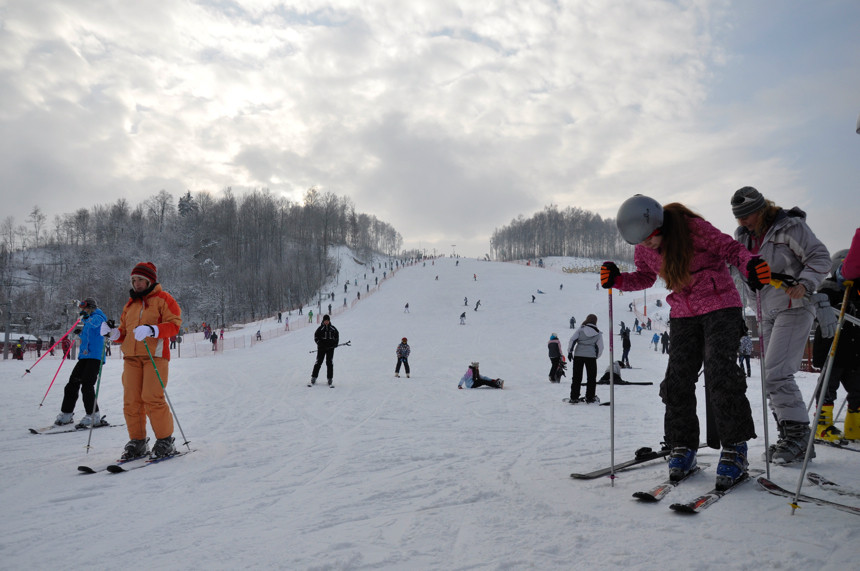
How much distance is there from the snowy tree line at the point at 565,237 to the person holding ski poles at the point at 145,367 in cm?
11617

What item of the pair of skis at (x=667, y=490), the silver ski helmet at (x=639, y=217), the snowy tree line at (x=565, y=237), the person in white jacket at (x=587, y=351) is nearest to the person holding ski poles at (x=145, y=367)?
the pair of skis at (x=667, y=490)

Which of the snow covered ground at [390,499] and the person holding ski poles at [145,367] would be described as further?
the person holding ski poles at [145,367]

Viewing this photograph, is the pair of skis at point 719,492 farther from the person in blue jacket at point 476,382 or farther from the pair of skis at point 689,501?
the person in blue jacket at point 476,382

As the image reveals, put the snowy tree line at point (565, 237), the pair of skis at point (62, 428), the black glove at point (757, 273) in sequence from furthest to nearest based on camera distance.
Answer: the snowy tree line at point (565, 237) < the pair of skis at point (62, 428) < the black glove at point (757, 273)

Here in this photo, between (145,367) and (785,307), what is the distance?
5613mm

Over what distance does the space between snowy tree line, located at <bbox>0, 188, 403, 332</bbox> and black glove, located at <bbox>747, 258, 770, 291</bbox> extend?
63346mm

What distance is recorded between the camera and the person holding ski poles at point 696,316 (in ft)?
10.0

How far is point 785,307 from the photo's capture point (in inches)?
145

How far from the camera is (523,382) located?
12820mm

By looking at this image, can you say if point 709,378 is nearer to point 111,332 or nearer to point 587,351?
point 111,332

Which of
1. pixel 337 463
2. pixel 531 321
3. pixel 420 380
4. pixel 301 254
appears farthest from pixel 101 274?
pixel 337 463

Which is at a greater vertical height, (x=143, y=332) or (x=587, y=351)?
(x=143, y=332)

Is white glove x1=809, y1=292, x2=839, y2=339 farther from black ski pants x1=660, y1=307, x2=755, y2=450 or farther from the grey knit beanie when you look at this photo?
black ski pants x1=660, y1=307, x2=755, y2=450

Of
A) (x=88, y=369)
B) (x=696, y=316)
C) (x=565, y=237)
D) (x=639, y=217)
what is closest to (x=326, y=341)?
(x=88, y=369)
